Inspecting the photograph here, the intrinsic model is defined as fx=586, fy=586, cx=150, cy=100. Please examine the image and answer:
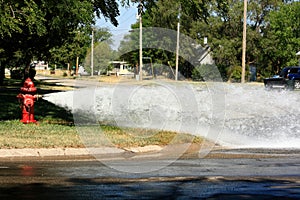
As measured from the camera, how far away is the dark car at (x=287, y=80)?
1423 inches

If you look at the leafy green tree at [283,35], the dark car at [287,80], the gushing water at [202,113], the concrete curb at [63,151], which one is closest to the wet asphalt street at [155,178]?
the concrete curb at [63,151]

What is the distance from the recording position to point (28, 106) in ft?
53.2

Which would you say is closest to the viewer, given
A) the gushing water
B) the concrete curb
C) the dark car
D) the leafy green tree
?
the concrete curb

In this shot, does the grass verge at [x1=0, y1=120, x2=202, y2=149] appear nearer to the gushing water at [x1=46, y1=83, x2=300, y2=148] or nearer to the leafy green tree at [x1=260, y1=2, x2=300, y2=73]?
the gushing water at [x1=46, y1=83, x2=300, y2=148]

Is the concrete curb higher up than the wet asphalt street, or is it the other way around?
the wet asphalt street

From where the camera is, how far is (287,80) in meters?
36.9

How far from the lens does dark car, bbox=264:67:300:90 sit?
119ft

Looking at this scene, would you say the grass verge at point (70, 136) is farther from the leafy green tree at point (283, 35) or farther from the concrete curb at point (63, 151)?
the leafy green tree at point (283, 35)

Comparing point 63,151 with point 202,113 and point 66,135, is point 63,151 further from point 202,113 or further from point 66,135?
point 202,113

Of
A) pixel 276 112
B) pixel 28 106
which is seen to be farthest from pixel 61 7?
pixel 276 112

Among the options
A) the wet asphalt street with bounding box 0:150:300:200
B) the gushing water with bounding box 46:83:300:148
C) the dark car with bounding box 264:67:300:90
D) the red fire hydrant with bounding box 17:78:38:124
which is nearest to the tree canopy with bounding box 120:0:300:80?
the dark car with bounding box 264:67:300:90

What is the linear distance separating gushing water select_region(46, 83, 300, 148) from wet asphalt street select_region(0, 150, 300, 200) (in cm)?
350

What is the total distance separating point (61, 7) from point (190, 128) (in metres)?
5.15

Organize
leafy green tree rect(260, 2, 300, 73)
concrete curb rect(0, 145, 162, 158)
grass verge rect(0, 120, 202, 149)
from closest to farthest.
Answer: concrete curb rect(0, 145, 162, 158) → grass verge rect(0, 120, 202, 149) → leafy green tree rect(260, 2, 300, 73)
